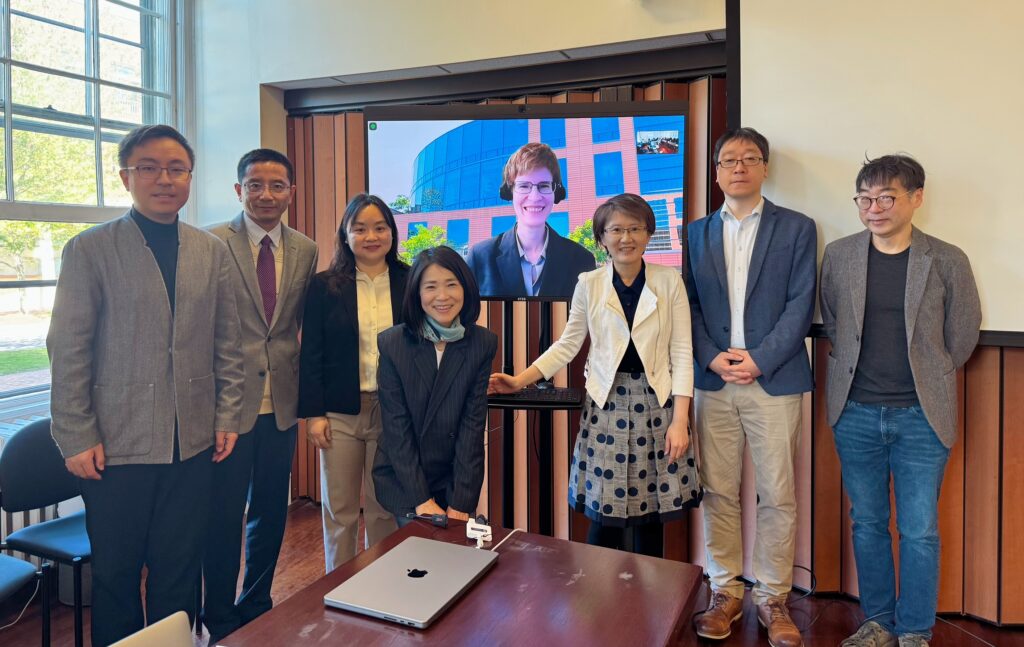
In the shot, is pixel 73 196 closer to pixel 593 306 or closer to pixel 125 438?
pixel 125 438

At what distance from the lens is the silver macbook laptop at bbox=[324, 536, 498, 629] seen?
121 centimetres

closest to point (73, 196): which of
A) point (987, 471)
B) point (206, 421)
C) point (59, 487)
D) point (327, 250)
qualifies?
point (327, 250)

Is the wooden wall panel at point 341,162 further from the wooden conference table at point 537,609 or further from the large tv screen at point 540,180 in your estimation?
the wooden conference table at point 537,609

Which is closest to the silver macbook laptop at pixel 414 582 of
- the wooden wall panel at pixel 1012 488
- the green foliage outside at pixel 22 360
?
the wooden wall panel at pixel 1012 488

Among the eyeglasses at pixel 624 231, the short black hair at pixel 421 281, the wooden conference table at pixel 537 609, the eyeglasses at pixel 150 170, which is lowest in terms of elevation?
the wooden conference table at pixel 537 609

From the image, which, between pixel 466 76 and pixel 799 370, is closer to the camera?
pixel 799 370

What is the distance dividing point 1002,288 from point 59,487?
3342mm

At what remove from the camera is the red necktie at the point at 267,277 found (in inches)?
92.1

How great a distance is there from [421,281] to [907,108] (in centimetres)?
178

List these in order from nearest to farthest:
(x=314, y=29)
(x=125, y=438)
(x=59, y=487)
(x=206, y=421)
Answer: (x=125, y=438) → (x=206, y=421) → (x=59, y=487) → (x=314, y=29)

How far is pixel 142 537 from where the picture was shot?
1.93m

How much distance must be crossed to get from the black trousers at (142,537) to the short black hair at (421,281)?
762 mm

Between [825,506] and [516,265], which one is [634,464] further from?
[825,506]

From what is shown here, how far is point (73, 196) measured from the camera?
319 centimetres
